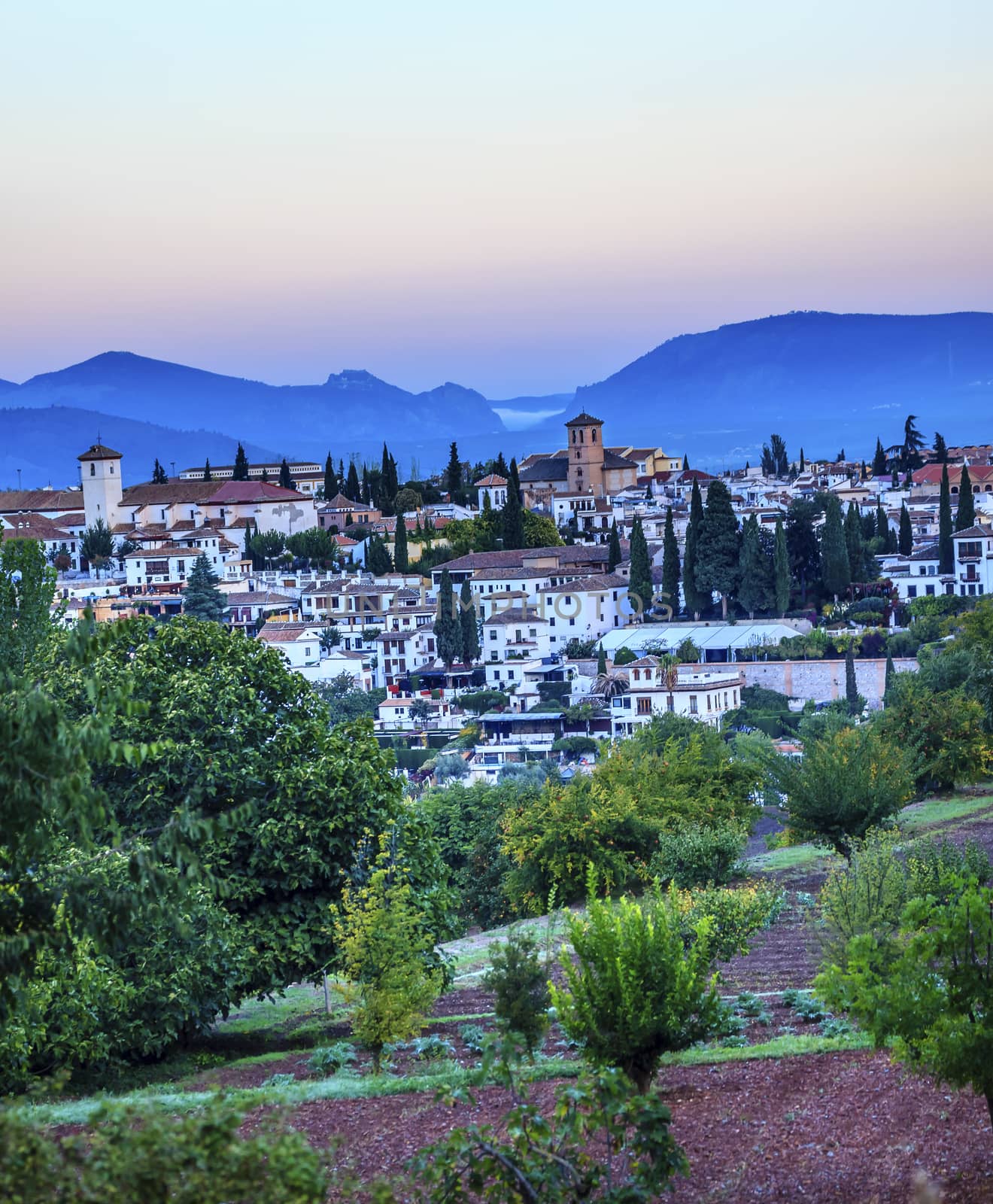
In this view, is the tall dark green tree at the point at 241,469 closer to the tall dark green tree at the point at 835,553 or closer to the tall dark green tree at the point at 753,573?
the tall dark green tree at the point at 753,573

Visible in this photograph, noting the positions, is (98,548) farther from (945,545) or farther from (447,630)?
(945,545)

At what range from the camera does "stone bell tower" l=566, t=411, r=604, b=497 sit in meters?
94.2

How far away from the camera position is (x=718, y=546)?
199 ft

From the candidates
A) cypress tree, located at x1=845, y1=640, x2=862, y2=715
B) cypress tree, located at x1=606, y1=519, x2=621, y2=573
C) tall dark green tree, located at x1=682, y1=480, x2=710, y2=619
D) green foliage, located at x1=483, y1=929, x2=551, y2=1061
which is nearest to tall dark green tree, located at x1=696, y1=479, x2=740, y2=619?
tall dark green tree, located at x1=682, y1=480, x2=710, y2=619

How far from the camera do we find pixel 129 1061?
1203cm

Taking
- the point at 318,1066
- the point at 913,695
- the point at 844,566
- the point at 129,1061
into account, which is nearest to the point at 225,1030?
the point at 129,1061

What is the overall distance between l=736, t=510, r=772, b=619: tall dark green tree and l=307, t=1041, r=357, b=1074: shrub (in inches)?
1931

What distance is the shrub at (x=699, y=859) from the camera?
649 inches

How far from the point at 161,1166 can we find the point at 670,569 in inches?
2354

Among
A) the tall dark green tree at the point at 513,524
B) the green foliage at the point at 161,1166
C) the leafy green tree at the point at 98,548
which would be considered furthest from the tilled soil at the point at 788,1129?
the leafy green tree at the point at 98,548

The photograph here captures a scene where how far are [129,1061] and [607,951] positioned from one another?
17.3ft

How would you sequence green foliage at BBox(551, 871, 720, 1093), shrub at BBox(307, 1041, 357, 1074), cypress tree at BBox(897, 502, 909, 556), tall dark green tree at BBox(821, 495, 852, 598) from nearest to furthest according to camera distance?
1. green foliage at BBox(551, 871, 720, 1093)
2. shrub at BBox(307, 1041, 357, 1074)
3. tall dark green tree at BBox(821, 495, 852, 598)
4. cypress tree at BBox(897, 502, 909, 556)

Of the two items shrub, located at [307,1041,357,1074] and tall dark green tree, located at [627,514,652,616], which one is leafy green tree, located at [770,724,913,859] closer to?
shrub, located at [307,1041,357,1074]

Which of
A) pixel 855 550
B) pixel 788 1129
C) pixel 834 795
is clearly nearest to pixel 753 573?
pixel 855 550
